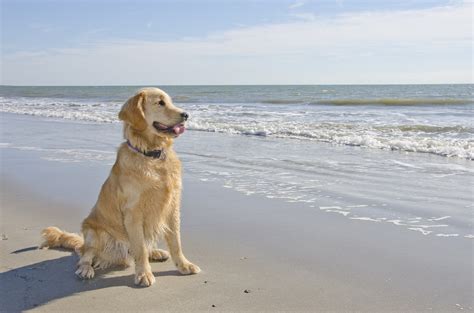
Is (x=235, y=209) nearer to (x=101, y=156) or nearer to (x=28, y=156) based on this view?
(x=101, y=156)

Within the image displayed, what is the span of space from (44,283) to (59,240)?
81cm

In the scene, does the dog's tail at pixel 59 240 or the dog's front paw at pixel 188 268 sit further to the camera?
the dog's tail at pixel 59 240

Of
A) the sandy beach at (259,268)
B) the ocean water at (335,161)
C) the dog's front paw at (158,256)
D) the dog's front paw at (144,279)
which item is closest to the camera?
the sandy beach at (259,268)

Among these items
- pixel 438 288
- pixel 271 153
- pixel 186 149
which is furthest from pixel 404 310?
pixel 186 149

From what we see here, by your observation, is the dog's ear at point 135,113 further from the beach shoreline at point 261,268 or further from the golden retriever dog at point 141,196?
the beach shoreline at point 261,268

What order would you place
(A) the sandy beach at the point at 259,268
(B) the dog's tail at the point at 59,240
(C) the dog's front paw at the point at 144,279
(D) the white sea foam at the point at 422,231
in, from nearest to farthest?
(A) the sandy beach at the point at 259,268 → (C) the dog's front paw at the point at 144,279 → (B) the dog's tail at the point at 59,240 → (D) the white sea foam at the point at 422,231

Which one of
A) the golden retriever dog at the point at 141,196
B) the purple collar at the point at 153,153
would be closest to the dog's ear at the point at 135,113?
the golden retriever dog at the point at 141,196

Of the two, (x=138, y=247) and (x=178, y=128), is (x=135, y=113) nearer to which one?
(x=178, y=128)

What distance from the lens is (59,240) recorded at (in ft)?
15.6

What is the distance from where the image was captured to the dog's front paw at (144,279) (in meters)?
3.96

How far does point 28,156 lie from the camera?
9.91 metres

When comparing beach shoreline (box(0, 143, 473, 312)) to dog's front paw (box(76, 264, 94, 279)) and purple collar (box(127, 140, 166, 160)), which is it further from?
purple collar (box(127, 140, 166, 160))

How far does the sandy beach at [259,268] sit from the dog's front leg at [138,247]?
0.29ft

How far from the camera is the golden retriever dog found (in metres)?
4.02
